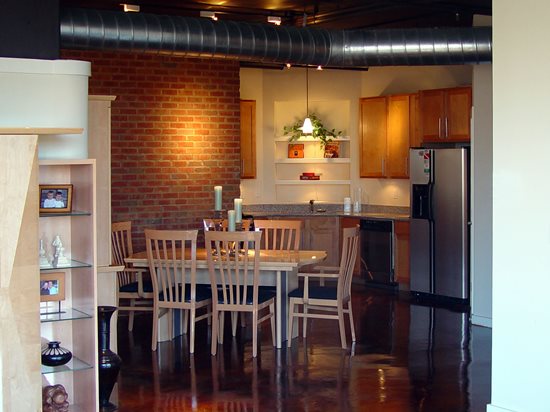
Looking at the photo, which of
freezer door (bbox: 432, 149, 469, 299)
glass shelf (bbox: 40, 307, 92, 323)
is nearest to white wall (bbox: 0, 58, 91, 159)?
glass shelf (bbox: 40, 307, 92, 323)

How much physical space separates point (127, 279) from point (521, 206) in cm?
461

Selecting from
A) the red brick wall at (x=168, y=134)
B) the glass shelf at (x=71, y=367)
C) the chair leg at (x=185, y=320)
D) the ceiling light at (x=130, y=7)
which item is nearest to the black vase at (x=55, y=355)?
the glass shelf at (x=71, y=367)

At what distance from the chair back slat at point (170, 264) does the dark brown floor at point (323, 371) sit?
50cm

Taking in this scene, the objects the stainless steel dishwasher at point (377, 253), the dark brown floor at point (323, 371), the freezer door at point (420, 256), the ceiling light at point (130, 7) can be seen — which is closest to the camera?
the dark brown floor at point (323, 371)

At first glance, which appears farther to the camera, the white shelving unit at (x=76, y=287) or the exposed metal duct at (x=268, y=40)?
the exposed metal duct at (x=268, y=40)

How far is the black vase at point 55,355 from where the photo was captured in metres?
5.21

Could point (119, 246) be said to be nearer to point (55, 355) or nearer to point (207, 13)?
point (207, 13)

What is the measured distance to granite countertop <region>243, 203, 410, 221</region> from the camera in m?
11.4

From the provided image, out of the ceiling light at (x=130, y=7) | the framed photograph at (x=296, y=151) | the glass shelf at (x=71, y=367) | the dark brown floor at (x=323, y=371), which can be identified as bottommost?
the dark brown floor at (x=323, y=371)

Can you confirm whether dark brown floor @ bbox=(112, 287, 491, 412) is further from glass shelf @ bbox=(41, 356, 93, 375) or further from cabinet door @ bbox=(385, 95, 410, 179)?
cabinet door @ bbox=(385, 95, 410, 179)

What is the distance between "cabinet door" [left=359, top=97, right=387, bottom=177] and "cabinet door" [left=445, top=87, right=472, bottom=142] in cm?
123

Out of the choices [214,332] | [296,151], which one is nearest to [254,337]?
[214,332]

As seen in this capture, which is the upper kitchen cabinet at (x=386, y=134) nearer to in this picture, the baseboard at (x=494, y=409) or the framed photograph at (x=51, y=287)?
the baseboard at (x=494, y=409)

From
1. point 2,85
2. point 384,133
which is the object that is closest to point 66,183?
point 2,85
